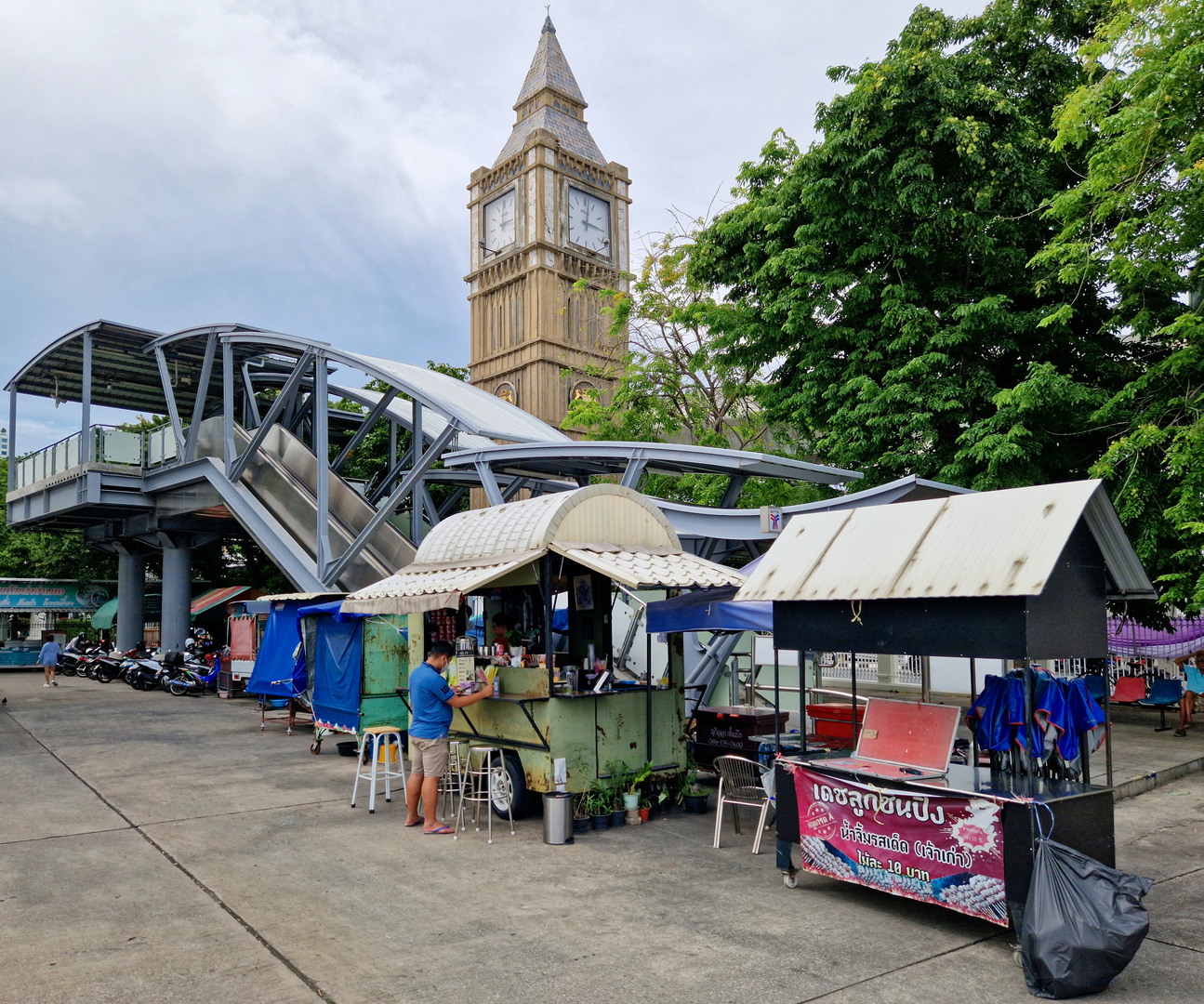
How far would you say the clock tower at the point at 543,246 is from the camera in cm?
6606

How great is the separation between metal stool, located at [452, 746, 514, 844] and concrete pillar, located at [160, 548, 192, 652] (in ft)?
67.8

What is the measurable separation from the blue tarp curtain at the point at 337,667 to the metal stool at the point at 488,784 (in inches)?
151

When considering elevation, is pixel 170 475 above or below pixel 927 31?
below

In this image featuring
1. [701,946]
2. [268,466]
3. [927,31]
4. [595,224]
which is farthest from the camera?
[595,224]

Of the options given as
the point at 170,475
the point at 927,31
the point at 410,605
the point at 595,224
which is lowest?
the point at 410,605

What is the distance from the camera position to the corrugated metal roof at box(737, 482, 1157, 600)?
6152 millimetres

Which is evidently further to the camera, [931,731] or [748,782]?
[748,782]

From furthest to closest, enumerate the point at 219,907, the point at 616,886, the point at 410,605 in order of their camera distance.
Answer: the point at 410,605
the point at 616,886
the point at 219,907

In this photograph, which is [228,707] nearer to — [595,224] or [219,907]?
[219,907]

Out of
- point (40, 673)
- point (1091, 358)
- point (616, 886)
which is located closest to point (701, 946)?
point (616, 886)

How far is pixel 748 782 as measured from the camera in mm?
9047

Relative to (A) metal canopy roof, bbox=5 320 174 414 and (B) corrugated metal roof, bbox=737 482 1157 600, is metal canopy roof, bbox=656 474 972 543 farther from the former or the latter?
(A) metal canopy roof, bbox=5 320 174 414

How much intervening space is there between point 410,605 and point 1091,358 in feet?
43.8

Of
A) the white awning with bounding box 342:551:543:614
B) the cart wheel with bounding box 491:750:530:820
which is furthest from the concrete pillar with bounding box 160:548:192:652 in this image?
the cart wheel with bounding box 491:750:530:820
